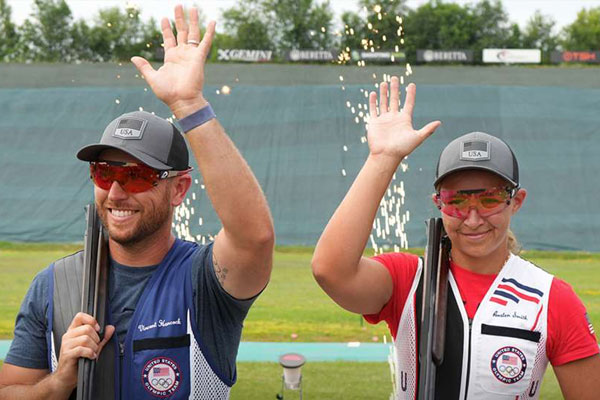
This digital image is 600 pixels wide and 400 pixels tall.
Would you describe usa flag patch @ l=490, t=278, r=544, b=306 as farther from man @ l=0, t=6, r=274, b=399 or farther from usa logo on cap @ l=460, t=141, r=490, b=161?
man @ l=0, t=6, r=274, b=399

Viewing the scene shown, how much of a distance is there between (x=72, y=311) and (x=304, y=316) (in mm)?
7820

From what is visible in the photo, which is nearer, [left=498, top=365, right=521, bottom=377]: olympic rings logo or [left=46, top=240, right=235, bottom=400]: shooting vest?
[left=46, top=240, right=235, bottom=400]: shooting vest

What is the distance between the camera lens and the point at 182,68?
8.39 ft

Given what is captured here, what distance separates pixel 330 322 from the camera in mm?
10094

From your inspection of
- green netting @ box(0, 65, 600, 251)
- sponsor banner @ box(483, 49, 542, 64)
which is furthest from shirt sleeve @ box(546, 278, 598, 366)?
sponsor banner @ box(483, 49, 542, 64)

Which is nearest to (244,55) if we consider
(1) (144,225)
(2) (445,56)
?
(2) (445,56)

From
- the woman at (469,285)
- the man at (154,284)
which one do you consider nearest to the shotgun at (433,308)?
the woman at (469,285)

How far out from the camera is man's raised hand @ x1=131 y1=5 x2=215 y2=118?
2.50 meters

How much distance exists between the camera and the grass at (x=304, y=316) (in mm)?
6941

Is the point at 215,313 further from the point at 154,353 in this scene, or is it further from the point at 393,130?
the point at 393,130

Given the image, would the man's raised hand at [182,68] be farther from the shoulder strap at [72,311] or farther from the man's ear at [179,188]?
the shoulder strap at [72,311]

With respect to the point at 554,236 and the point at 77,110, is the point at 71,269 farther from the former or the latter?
the point at 77,110

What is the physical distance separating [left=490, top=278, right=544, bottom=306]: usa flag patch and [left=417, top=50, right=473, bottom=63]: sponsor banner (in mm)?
55391

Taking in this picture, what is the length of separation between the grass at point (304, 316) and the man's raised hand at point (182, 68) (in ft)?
14.4
